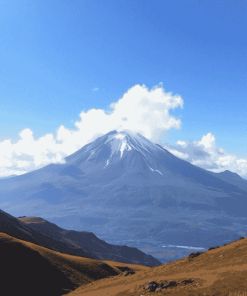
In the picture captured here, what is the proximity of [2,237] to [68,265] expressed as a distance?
47.5ft

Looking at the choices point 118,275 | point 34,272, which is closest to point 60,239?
point 34,272

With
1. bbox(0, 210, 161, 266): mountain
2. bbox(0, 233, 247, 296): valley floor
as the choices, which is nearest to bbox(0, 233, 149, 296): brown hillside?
bbox(0, 233, 247, 296): valley floor

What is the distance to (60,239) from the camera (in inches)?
5032

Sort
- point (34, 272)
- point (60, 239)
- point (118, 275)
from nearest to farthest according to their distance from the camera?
point (118, 275) < point (34, 272) < point (60, 239)

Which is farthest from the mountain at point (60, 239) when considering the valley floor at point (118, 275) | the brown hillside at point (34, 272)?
the valley floor at point (118, 275)

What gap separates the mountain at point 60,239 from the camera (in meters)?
81.1

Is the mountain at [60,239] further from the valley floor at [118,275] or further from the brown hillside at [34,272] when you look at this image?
the valley floor at [118,275]

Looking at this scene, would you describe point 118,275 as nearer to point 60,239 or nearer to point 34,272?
point 34,272

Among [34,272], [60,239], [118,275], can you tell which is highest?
[118,275]

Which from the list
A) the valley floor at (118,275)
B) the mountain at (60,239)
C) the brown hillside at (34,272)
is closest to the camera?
the valley floor at (118,275)

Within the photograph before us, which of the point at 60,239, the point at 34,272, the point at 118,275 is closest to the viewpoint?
the point at 118,275

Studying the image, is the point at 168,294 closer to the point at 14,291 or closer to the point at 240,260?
the point at 240,260

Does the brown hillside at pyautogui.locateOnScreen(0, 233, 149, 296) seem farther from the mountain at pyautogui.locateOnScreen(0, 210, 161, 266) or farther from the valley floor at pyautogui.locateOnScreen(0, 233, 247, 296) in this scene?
the mountain at pyautogui.locateOnScreen(0, 210, 161, 266)

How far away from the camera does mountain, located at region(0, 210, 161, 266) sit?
81.1 metres
